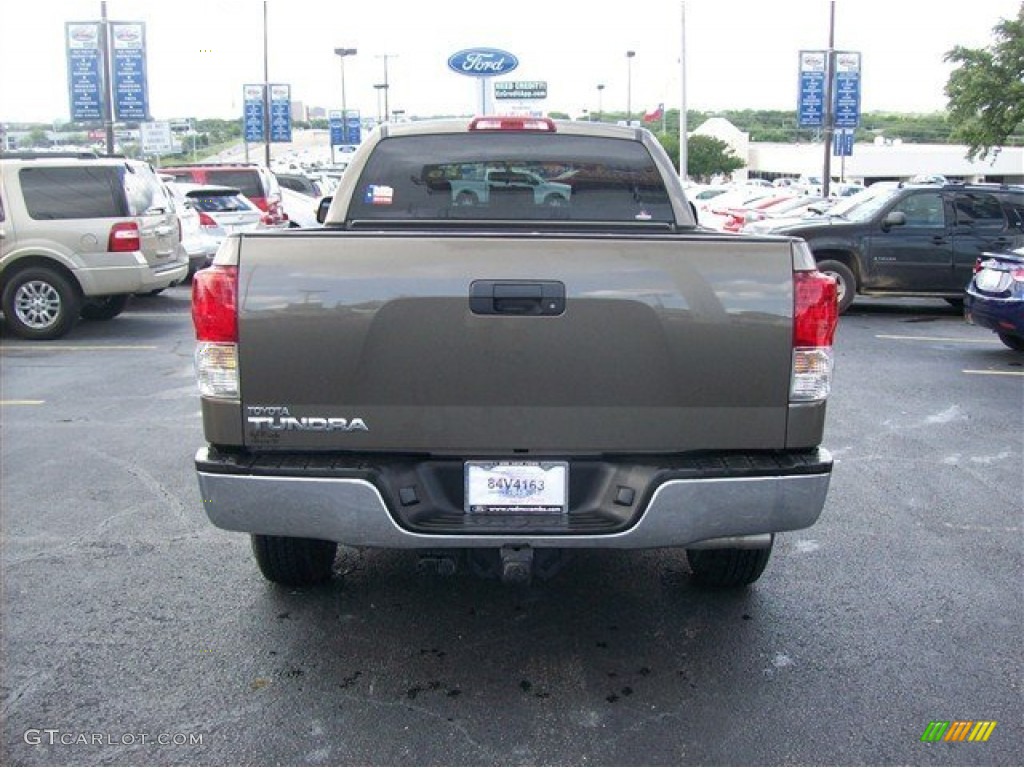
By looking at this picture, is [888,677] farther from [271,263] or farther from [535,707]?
[271,263]

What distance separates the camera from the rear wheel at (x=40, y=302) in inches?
479

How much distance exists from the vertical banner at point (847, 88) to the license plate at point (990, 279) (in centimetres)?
2162

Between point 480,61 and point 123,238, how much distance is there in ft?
32.8

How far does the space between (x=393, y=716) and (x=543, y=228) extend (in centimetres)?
225

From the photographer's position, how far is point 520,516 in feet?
11.8

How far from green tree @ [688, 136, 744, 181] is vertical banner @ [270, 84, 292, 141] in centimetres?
4198

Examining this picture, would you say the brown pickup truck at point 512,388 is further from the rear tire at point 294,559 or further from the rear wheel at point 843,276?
the rear wheel at point 843,276

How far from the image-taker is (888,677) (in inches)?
153

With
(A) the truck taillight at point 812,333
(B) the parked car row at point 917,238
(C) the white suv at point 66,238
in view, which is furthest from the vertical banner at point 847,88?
(A) the truck taillight at point 812,333

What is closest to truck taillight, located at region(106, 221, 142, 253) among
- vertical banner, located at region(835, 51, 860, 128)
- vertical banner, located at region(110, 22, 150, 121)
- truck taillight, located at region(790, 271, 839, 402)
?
truck taillight, located at region(790, 271, 839, 402)

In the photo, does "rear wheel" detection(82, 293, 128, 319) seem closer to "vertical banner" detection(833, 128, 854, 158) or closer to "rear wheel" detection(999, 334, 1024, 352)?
"rear wheel" detection(999, 334, 1024, 352)

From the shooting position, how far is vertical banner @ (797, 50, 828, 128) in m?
30.5

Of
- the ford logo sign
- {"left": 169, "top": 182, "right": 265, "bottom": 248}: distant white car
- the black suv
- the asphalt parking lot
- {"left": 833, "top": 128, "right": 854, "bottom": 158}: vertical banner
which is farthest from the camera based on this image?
{"left": 833, "top": 128, "right": 854, "bottom": 158}: vertical banner

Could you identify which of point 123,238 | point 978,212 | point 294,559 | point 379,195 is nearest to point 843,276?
point 978,212
